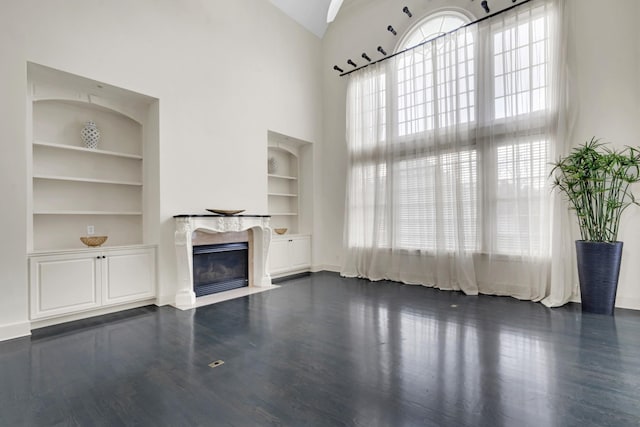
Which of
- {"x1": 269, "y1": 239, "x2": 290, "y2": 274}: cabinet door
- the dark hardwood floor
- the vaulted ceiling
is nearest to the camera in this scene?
the dark hardwood floor

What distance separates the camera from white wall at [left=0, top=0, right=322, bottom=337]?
3031mm

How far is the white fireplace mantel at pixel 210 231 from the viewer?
4.02 metres

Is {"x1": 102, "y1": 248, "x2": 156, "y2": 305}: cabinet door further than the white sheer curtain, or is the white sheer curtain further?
the white sheer curtain

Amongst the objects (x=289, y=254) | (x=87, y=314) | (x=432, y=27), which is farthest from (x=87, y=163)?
(x=432, y=27)

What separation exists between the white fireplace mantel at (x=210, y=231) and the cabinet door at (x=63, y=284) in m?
0.91

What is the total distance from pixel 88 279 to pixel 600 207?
600cm

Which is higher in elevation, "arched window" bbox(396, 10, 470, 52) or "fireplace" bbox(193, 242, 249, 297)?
"arched window" bbox(396, 10, 470, 52)

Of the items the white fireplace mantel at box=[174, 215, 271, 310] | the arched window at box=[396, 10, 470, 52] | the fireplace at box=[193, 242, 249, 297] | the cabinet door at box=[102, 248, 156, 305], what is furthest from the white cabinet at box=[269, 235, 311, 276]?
the arched window at box=[396, 10, 470, 52]

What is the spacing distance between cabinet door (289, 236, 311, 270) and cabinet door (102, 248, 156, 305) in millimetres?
2556

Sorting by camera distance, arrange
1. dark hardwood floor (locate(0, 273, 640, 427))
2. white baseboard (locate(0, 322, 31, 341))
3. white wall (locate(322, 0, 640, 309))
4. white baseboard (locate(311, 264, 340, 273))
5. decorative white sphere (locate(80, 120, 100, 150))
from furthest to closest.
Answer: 1. white baseboard (locate(311, 264, 340, 273))
2. decorative white sphere (locate(80, 120, 100, 150))
3. white wall (locate(322, 0, 640, 309))
4. white baseboard (locate(0, 322, 31, 341))
5. dark hardwood floor (locate(0, 273, 640, 427))

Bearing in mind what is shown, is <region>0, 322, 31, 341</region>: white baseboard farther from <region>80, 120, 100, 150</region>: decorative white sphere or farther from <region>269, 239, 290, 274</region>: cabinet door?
→ <region>269, 239, 290, 274</region>: cabinet door

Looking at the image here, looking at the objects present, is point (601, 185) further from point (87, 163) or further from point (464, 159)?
point (87, 163)

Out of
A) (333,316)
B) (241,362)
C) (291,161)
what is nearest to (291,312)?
(333,316)

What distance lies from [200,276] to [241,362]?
2.44 m
